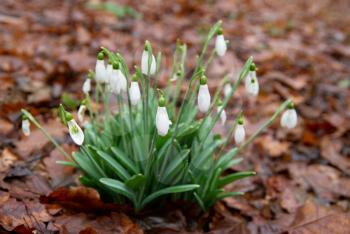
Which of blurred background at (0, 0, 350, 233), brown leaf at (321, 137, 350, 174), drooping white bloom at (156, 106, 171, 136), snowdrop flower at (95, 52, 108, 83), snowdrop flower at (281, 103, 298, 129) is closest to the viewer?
drooping white bloom at (156, 106, 171, 136)

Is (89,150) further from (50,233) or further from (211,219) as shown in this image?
(211,219)

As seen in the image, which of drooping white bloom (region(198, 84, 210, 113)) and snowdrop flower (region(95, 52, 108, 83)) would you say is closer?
drooping white bloom (region(198, 84, 210, 113))

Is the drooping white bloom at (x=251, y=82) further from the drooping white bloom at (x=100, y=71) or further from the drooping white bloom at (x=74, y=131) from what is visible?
the drooping white bloom at (x=74, y=131)

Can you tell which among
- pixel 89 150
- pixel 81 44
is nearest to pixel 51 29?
pixel 81 44

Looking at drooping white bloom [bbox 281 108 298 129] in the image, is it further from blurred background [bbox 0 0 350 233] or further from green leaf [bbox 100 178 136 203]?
green leaf [bbox 100 178 136 203]

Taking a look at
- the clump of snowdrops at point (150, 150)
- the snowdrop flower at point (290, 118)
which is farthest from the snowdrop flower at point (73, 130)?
the snowdrop flower at point (290, 118)

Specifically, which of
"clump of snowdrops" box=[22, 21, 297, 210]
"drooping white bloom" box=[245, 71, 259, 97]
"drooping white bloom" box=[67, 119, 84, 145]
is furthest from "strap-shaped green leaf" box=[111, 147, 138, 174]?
"drooping white bloom" box=[245, 71, 259, 97]
